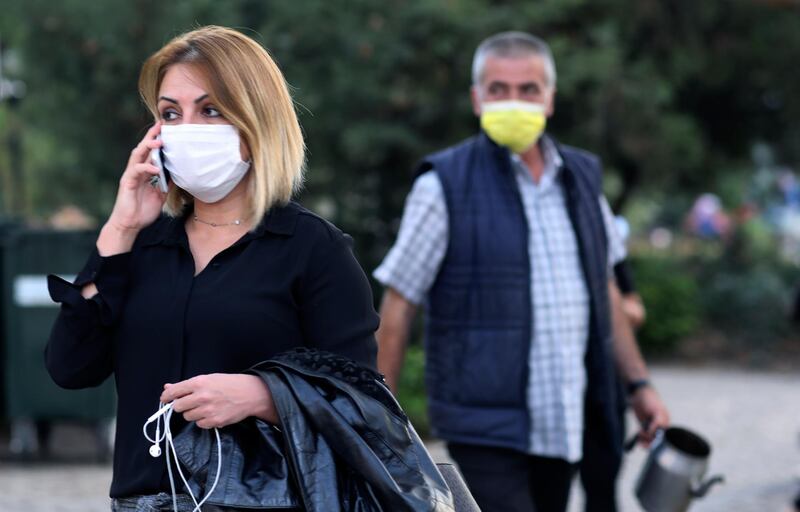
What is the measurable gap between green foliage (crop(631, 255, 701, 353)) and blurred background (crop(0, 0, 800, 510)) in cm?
3

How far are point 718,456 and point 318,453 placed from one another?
815 centimetres

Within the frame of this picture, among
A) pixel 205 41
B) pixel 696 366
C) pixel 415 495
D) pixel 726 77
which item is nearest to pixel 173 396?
pixel 415 495

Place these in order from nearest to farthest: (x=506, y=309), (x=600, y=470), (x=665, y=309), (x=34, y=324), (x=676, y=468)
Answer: (x=506, y=309) → (x=600, y=470) → (x=676, y=468) → (x=34, y=324) → (x=665, y=309)

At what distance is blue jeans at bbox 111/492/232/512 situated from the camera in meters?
2.50

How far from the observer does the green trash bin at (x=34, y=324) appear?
345 inches

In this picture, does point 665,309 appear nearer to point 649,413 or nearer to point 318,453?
point 649,413

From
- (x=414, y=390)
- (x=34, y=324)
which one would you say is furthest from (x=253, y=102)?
(x=414, y=390)

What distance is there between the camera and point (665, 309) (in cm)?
1683

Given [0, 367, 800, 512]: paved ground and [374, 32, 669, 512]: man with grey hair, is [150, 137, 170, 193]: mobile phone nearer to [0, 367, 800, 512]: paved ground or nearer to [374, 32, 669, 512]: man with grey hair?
[374, 32, 669, 512]: man with grey hair

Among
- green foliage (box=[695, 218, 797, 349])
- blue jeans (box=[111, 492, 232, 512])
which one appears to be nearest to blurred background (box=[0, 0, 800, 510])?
green foliage (box=[695, 218, 797, 349])

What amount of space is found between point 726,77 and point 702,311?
10.4 feet

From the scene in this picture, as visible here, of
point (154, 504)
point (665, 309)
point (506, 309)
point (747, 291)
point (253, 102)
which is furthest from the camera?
point (747, 291)

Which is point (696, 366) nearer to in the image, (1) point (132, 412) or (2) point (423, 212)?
(2) point (423, 212)

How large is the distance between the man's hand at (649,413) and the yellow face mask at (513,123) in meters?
1.03
